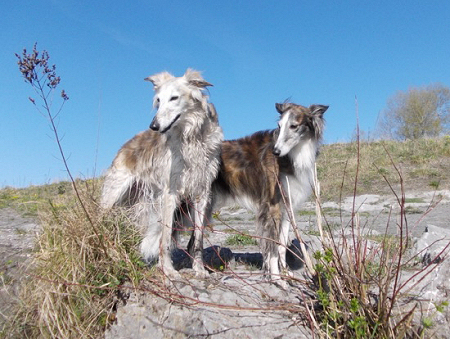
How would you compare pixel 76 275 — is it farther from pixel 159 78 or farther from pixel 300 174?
pixel 300 174

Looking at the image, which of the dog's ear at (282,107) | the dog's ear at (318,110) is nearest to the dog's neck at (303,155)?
the dog's ear at (318,110)

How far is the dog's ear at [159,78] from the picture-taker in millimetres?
4895

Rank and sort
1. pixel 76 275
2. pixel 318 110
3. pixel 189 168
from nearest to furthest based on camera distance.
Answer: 1. pixel 76 275
2. pixel 189 168
3. pixel 318 110

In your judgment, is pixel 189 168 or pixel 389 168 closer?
pixel 189 168

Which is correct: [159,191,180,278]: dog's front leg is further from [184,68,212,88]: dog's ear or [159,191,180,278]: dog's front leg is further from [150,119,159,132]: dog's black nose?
[184,68,212,88]: dog's ear

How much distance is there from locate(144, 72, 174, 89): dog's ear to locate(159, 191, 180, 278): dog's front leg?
4.38 ft

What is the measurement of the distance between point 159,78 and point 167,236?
1909 millimetres

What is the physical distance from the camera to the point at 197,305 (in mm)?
3553

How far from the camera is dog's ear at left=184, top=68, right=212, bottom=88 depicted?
4.71 m

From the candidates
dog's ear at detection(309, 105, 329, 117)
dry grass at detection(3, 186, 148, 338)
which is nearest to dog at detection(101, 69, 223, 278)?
dry grass at detection(3, 186, 148, 338)

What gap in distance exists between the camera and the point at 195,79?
15.4 feet

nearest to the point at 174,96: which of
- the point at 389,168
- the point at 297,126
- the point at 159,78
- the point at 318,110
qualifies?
the point at 159,78

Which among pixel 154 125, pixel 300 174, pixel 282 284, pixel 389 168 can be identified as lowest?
pixel 282 284

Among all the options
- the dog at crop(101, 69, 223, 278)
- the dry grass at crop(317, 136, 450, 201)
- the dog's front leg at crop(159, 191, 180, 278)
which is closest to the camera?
the dog's front leg at crop(159, 191, 180, 278)
